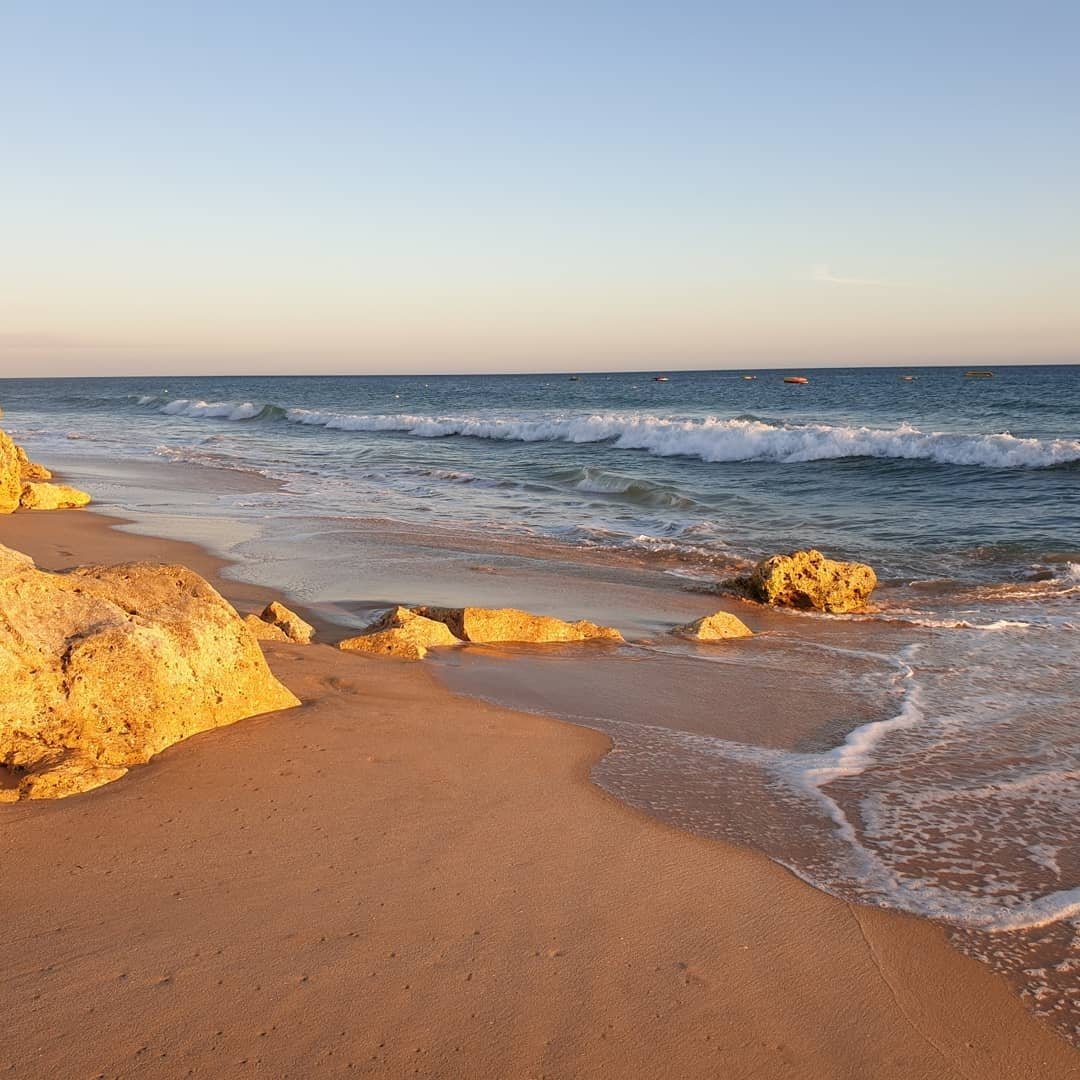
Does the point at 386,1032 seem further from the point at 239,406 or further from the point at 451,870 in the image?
the point at 239,406

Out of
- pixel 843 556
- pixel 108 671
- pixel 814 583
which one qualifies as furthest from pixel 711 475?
pixel 108 671

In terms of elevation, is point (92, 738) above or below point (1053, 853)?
above

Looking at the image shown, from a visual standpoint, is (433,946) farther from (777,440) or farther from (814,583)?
(777,440)

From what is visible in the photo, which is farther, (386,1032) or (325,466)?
(325,466)

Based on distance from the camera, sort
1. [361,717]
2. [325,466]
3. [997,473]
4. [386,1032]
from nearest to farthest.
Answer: [386,1032]
[361,717]
[997,473]
[325,466]

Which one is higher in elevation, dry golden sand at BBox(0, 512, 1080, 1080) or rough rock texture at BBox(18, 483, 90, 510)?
rough rock texture at BBox(18, 483, 90, 510)

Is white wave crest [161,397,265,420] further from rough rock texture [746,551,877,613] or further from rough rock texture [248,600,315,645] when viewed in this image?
rough rock texture [248,600,315,645]

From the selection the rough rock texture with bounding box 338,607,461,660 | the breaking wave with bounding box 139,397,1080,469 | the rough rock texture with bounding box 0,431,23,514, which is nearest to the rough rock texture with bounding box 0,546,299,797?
the rough rock texture with bounding box 338,607,461,660

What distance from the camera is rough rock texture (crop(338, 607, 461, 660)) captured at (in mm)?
7227

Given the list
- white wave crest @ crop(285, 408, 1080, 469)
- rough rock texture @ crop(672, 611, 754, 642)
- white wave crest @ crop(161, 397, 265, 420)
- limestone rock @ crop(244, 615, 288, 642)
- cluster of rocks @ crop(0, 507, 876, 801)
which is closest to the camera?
cluster of rocks @ crop(0, 507, 876, 801)

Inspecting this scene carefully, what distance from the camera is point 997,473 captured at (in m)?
21.4

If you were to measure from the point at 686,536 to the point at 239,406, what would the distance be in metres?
44.0

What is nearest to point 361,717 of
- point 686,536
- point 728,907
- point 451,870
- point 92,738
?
point 92,738

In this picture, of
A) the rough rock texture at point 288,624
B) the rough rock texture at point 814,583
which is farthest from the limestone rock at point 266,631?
the rough rock texture at point 814,583
